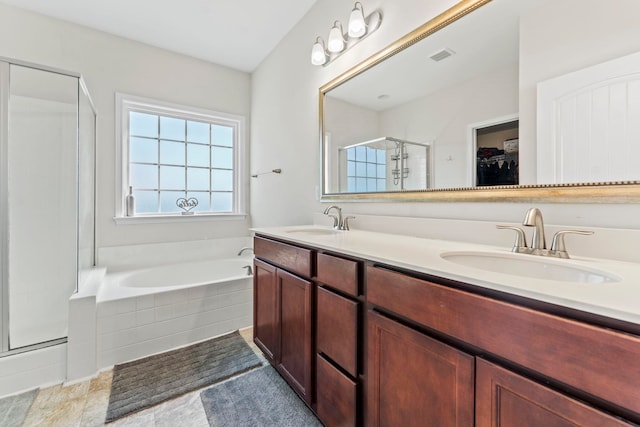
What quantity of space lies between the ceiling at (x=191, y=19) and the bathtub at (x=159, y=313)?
83.8 inches

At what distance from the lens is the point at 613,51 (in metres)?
0.84

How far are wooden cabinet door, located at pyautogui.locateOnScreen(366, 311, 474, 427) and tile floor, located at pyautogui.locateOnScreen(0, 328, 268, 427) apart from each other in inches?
36.7

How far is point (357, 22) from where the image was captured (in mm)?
1634

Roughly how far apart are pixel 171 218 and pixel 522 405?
2.98 metres

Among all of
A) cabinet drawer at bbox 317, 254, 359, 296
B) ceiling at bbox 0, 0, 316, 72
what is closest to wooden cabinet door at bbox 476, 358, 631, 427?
cabinet drawer at bbox 317, 254, 359, 296

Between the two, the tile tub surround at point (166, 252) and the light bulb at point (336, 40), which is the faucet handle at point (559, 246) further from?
the tile tub surround at point (166, 252)

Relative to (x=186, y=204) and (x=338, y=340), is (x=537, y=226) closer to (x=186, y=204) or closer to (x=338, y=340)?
(x=338, y=340)

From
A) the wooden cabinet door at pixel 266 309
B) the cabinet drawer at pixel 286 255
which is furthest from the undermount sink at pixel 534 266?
the wooden cabinet door at pixel 266 309

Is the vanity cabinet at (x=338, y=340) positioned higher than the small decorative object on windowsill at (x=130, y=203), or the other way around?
the small decorative object on windowsill at (x=130, y=203)

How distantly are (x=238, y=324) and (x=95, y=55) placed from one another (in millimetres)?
2623

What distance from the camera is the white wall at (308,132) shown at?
97 cm

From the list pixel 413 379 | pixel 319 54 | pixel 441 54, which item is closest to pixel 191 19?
pixel 319 54

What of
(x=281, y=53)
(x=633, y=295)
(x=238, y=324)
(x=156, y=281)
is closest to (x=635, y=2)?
(x=633, y=295)

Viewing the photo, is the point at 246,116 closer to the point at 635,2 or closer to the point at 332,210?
the point at 332,210
